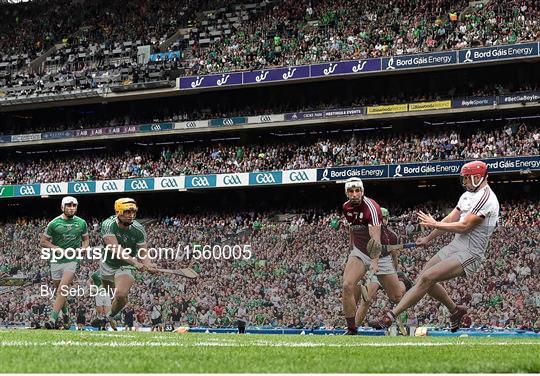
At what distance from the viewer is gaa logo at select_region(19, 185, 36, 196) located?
2126 inches

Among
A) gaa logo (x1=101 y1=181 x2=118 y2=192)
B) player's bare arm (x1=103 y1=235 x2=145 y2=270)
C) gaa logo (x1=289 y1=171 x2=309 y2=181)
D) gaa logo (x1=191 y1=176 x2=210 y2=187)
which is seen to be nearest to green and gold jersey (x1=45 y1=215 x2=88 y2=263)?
player's bare arm (x1=103 y1=235 x2=145 y2=270)

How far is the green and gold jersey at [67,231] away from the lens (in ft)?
74.8

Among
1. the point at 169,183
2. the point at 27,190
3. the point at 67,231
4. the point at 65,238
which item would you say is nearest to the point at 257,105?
the point at 169,183

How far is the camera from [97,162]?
55.3 m

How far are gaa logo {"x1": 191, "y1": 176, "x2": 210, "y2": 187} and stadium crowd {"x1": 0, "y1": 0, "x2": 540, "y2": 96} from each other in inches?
231

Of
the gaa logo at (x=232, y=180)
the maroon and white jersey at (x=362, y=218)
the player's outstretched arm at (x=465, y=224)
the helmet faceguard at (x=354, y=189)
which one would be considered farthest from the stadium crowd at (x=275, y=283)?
the gaa logo at (x=232, y=180)

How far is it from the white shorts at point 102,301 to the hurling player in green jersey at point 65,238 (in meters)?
0.96

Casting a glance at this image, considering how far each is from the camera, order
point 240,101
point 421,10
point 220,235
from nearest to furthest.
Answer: point 220,235 → point 421,10 → point 240,101

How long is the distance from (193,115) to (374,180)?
12.3 metres

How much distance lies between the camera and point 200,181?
163 ft

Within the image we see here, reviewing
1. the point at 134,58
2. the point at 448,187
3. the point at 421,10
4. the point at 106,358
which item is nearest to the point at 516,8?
the point at 421,10

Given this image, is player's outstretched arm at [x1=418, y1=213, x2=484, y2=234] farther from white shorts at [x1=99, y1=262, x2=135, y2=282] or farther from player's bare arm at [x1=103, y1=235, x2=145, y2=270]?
white shorts at [x1=99, y1=262, x2=135, y2=282]

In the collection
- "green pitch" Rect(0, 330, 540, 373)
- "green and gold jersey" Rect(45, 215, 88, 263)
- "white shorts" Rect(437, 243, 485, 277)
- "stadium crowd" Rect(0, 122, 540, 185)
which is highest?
"stadium crowd" Rect(0, 122, 540, 185)

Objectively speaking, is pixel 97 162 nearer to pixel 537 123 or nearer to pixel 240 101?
pixel 240 101
